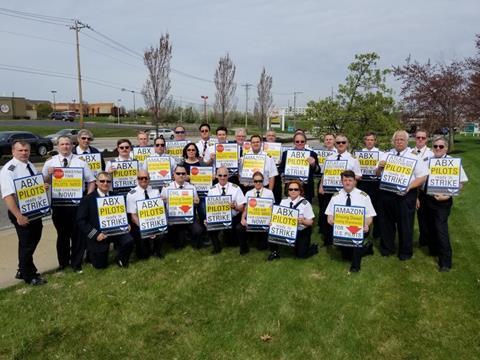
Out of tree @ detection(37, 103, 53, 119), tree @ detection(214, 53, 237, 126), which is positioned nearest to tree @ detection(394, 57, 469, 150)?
tree @ detection(214, 53, 237, 126)

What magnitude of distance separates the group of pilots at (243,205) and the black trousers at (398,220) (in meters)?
0.02

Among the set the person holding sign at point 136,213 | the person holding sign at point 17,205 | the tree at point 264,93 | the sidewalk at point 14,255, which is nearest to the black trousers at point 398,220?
the person holding sign at point 136,213

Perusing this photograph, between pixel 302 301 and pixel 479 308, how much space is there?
7.54 feet

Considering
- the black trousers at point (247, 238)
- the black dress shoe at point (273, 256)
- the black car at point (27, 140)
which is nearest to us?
the black dress shoe at point (273, 256)

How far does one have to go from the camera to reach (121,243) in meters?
6.55

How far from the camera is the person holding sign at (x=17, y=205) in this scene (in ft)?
18.1

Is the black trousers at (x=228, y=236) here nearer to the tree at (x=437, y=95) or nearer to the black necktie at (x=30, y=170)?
the black necktie at (x=30, y=170)

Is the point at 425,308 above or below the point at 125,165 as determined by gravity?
below

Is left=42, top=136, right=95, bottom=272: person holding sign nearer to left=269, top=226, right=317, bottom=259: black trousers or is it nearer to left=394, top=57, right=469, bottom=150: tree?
left=269, top=226, right=317, bottom=259: black trousers

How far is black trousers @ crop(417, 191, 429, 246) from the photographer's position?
6.76 metres

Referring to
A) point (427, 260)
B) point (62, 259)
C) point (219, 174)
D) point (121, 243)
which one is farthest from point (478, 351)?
point (62, 259)

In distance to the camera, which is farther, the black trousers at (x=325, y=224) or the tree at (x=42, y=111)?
the tree at (x=42, y=111)

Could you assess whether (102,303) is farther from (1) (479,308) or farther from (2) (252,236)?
(1) (479,308)

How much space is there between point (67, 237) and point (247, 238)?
10.5 ft
